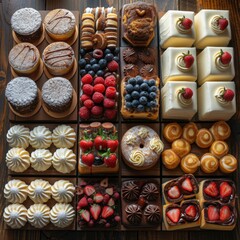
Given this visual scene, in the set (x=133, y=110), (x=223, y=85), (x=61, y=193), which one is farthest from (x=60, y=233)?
(x=223, y=85)

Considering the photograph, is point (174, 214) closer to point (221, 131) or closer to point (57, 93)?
point (221, 131)

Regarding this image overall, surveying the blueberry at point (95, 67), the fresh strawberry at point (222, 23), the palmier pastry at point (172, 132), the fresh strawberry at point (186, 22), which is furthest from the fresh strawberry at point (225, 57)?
the blueberry at point (95, 67)

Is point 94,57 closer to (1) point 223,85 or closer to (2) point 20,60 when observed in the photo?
(2) point 20,60

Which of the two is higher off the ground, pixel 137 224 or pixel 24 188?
pixel 24 188

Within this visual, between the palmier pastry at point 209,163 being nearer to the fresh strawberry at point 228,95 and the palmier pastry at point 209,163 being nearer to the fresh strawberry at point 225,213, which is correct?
the fresh strawberry at point 225,213

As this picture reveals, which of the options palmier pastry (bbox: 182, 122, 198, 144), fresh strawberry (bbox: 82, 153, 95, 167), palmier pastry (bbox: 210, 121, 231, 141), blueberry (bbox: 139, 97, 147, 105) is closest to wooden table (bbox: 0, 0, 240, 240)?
palmier pastry (bbox: 210, 121, 231, 141)

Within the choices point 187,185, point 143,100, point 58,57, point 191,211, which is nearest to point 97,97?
point 143,100
